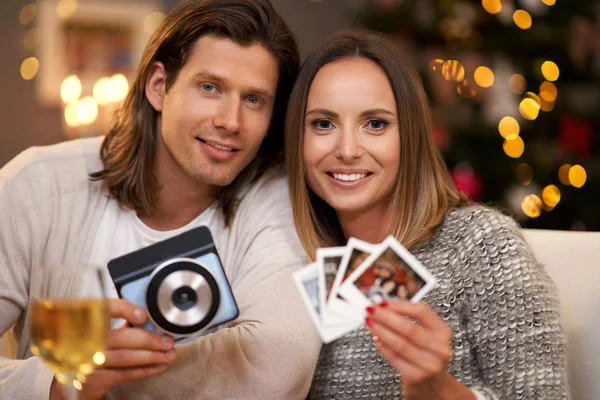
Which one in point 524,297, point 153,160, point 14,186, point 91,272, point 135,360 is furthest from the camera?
point 153,160

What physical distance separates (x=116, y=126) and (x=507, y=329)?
1.15 metres

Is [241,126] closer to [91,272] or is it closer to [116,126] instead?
[116,126]

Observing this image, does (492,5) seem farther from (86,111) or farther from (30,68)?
(30,68)

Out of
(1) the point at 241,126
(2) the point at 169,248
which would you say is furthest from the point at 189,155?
(2) the point at 169,248

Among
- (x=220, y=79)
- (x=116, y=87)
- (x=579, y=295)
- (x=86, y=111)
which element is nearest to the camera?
(x=579, y=295)

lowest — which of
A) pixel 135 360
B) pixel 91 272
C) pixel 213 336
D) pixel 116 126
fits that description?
pixel 213 336

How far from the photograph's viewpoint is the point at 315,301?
3.41 ft

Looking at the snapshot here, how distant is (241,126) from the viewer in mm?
1721

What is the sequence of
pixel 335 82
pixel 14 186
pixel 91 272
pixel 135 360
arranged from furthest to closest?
pixel 14 186 → pixel 335 82 → pixel 135 360 → pixel 91 272

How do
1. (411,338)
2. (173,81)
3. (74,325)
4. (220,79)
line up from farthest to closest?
(173,81), (220,79), (411,338), (74,325)

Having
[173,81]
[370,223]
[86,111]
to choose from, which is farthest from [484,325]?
[86,111]

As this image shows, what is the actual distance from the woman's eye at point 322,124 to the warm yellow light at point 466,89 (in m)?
2.45

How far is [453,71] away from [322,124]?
251 centimetres

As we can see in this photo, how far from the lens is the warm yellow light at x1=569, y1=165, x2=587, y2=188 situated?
154 inches
